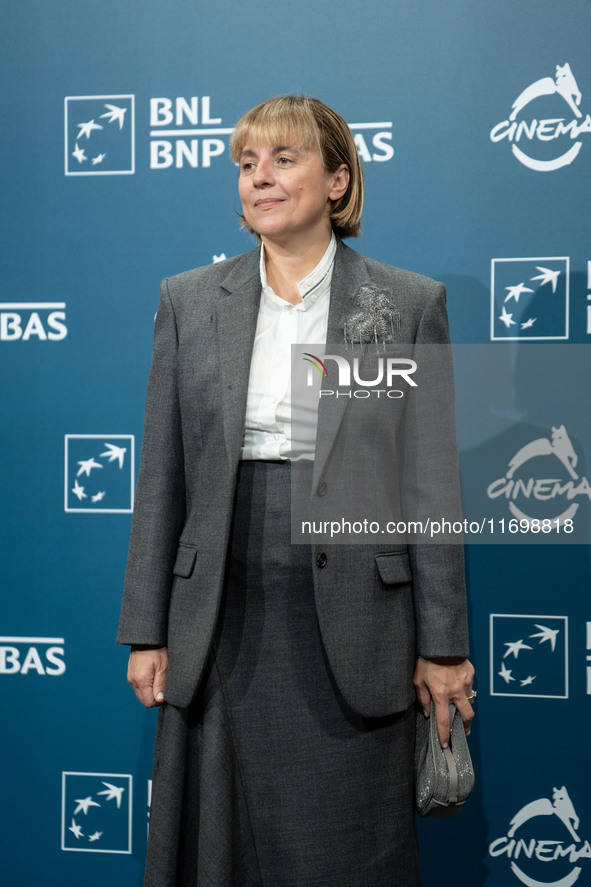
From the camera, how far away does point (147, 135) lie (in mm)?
2520

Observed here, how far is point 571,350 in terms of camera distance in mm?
2371

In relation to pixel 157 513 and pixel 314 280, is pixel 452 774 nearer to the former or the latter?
pixel 157 513

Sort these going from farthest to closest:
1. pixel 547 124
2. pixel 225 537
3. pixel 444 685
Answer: pixel 547 124, pixel 444 685, pixel 225 537

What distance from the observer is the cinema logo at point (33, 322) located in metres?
2.59

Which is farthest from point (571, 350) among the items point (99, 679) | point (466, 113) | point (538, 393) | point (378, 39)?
point (99, 679)

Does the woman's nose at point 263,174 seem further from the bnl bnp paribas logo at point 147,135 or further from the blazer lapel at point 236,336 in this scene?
the bnl bnp paribas logo at point 147,135

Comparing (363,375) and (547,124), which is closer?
(363,375)

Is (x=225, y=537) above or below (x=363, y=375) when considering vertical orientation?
below

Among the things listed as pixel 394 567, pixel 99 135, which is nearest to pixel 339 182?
pixel 394 567

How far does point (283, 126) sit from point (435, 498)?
2.62 ft

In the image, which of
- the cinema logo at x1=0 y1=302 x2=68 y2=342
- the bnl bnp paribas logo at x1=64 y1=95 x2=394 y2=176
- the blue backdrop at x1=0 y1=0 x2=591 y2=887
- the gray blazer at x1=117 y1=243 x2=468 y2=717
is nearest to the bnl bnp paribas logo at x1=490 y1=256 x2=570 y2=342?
the blue backdrop at x1=0 y1=0 x2=591 y2=887

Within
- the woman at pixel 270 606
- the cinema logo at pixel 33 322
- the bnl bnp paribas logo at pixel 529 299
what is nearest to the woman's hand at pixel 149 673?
the woman at pixel 270 606

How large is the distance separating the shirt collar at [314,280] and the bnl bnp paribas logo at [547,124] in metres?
0.79

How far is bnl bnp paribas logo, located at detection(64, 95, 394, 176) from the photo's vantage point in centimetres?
249
